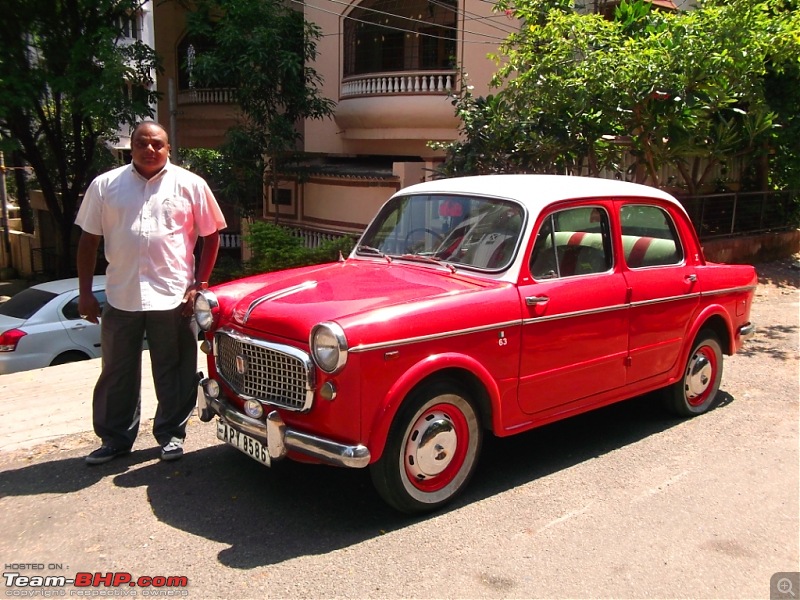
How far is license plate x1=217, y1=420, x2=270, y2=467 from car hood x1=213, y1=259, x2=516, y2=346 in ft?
1.94

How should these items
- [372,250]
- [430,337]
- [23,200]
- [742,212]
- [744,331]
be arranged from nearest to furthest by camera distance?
[430,337] < [372,250] < [744,331] < [742,212] < [23,200]

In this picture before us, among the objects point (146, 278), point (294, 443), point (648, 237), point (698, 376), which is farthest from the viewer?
point (698, 376)

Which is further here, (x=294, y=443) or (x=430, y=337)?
(x=430, y=337)

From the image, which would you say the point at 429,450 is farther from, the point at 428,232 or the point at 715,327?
the point at 715,327

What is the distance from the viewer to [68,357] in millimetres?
8570

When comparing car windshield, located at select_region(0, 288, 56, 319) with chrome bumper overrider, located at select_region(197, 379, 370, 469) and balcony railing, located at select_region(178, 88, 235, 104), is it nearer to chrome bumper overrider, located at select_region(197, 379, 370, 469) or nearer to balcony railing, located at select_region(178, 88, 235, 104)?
chrome bumper overrider, located at select_region(197, 379, 370, 469)

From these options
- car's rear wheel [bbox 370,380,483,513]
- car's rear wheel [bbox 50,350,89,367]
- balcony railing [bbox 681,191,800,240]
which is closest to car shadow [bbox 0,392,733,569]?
car's rear wheel [bbox 370,380,483,513]

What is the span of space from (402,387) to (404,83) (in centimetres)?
1155

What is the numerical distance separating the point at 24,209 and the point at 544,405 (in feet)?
65.8

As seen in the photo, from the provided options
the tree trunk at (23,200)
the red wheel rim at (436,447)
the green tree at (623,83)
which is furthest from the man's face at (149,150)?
the tree trunk at (23,200)

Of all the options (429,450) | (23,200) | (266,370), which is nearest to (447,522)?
(429,450)

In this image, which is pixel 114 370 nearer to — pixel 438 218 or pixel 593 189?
pixel 438 218

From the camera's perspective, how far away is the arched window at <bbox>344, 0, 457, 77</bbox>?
1389cm

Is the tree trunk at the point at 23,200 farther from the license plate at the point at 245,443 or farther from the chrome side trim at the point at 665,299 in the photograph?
the chrome side trim at the point at 665,299
